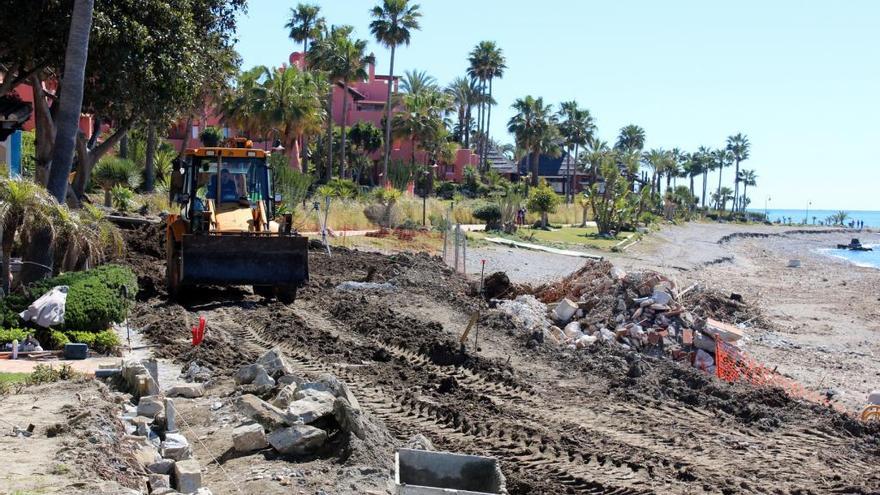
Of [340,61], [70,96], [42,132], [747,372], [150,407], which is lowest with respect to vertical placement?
[747,372]

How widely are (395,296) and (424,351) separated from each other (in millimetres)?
6743

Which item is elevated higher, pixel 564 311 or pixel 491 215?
pixel 491 215

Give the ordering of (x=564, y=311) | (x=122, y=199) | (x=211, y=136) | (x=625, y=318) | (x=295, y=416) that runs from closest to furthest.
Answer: (x=295, y=416) → (x=625, y=318) → (x=564, y=311) → (x=122, y=199) → (x=211, y=136)

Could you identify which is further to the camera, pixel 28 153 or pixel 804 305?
pixel 28 153

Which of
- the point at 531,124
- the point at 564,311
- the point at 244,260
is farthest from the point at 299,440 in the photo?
the point at 531,124

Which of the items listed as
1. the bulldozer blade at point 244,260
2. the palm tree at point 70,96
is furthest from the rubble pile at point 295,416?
the palm tree at point 70,96

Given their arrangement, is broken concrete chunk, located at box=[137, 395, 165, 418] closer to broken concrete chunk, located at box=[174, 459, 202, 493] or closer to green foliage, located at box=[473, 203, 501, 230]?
broken concrete chunk, located at box=[174, 459, 202, 493]

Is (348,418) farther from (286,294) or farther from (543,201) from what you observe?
(543,201)

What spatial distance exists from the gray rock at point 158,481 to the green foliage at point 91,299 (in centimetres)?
665

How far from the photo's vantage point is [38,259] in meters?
16.3

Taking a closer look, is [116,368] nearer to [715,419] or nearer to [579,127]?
[715,419]

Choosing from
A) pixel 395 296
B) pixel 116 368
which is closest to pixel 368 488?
pixel 116 368

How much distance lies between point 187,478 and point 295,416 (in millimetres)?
1587

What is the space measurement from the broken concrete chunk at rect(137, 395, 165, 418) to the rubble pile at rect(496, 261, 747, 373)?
323 inches
